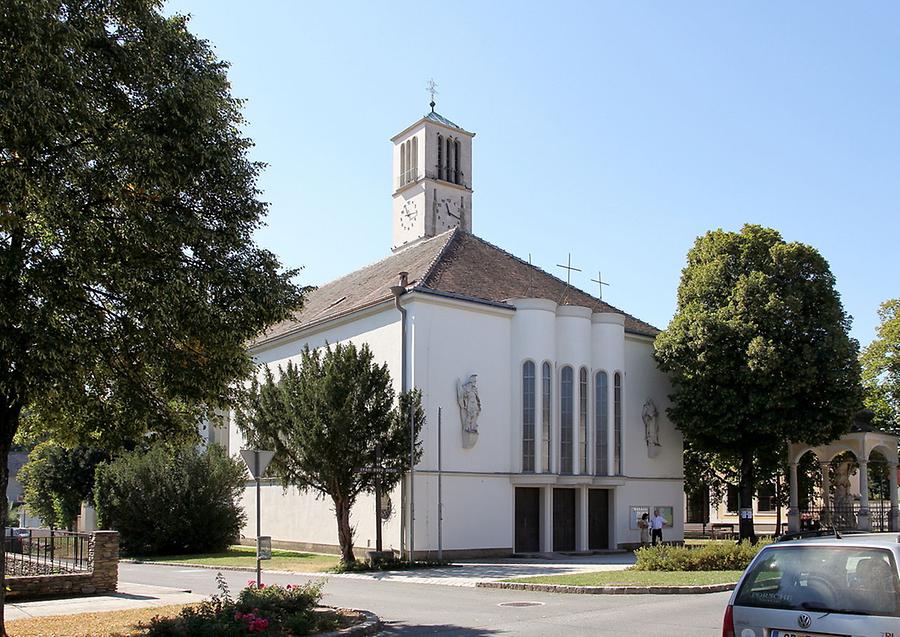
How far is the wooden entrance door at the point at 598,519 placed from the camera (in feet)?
107

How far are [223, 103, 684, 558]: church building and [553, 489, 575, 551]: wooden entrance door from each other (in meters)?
0.05

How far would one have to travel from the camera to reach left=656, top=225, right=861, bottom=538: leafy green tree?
108 feet

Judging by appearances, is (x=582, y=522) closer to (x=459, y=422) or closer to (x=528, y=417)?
(x=528, y=417)

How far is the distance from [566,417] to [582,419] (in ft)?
2.37

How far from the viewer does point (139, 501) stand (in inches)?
1273

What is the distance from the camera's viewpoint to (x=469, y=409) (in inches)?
1144

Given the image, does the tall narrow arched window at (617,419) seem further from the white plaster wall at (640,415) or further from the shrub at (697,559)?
the shrub at (697,559)

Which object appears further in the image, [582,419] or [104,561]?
[582,419]

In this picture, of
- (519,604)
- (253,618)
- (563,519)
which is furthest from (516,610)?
(563,519)

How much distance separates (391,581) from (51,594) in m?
7.96

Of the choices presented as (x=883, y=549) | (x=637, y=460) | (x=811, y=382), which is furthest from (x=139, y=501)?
(x=883, y=549)

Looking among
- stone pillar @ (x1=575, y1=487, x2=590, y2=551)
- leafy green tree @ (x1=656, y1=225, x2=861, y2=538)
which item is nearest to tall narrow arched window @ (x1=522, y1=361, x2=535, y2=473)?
stone pillar @ (x1=575, y1=487, x2=590, y2=551)

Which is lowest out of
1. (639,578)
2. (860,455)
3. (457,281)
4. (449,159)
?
(639,578)

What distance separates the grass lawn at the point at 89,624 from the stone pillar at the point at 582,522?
19.4 m
